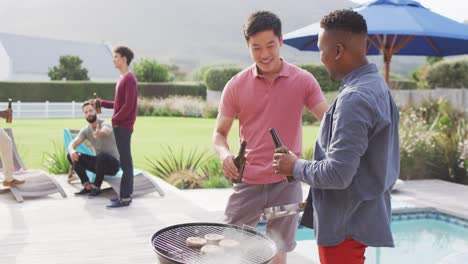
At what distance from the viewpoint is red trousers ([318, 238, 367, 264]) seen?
1.68 meters

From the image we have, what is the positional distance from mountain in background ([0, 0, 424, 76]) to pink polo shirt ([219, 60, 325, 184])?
117931 millimetres

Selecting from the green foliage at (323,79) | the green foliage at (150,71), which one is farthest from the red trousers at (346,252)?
the green foliage at (150,71)

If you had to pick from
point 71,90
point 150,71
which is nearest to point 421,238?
point 71,90

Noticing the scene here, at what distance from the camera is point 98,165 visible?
5.62 meters

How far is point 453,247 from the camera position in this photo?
478cm

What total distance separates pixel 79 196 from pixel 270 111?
13.2 feet

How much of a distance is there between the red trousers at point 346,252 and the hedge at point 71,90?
1398 cm

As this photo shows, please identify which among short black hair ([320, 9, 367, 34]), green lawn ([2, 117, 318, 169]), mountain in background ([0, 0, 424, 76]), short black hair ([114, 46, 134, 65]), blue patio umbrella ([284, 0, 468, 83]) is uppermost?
mountain in background ([0, 0, 424, 76])

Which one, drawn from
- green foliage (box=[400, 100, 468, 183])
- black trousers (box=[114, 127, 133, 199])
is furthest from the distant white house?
black trousers (box=[114, 127, 133, 199])

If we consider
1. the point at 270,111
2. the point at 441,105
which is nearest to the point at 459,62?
the point at 441,105

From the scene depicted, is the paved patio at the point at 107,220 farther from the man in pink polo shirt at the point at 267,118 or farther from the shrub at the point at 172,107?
the shrub at the point at 172,107

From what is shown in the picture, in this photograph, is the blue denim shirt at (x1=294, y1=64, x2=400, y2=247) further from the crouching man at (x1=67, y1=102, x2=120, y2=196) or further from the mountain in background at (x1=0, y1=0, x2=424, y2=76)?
the mountain in background at (x1=0, y1=0, x2=424, y2=76)

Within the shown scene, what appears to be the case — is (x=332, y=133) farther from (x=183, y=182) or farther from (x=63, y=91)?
(x=63, y=91)

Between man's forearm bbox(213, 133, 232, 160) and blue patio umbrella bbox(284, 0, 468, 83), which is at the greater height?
blue patio umbrella bbox(284, 0, 468, 83)
